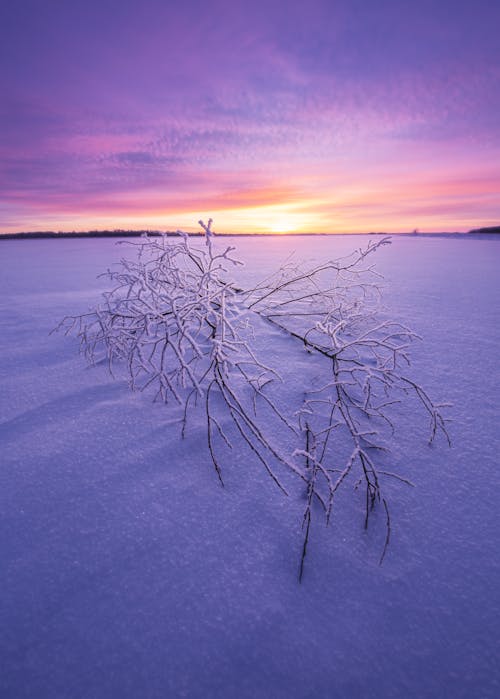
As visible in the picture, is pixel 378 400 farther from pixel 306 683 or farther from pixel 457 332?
pixel 457 332

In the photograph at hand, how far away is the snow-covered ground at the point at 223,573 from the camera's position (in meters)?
0.64

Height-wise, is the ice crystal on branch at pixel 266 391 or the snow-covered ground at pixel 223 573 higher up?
the ice crystal on branch at pixel 266 391

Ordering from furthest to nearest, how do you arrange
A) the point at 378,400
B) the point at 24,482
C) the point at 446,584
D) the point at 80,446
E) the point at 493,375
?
the point at 493,375 → the point at 378,400 → the point at 80,446 → the point at 24,482 → the point at 446,584

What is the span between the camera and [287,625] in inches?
27.8

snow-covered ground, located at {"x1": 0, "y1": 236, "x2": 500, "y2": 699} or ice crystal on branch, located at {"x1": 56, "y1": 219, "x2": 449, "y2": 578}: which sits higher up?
ice crystal on branch, located at {"x1": 56, "y1": 219, "x2": 449, "y2": 578}

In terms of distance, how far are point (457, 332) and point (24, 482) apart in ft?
9.01

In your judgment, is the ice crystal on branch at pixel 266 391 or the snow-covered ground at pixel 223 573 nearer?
the snow-covered ground at pixel 223 573

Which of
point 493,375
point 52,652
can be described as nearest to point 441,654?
point 52,652

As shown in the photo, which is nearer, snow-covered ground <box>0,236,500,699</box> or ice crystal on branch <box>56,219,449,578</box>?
snow-covered ground <box>0,236,500,699</box>

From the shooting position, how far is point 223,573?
2.65 ft

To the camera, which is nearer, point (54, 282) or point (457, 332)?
point (457, 332)

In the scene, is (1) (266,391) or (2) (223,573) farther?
(1) (266,391)

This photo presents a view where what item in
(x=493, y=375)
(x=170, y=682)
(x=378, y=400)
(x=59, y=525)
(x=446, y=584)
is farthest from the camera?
(x=493, y=375)

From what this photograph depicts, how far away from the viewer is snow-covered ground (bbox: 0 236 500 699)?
2.10ft
